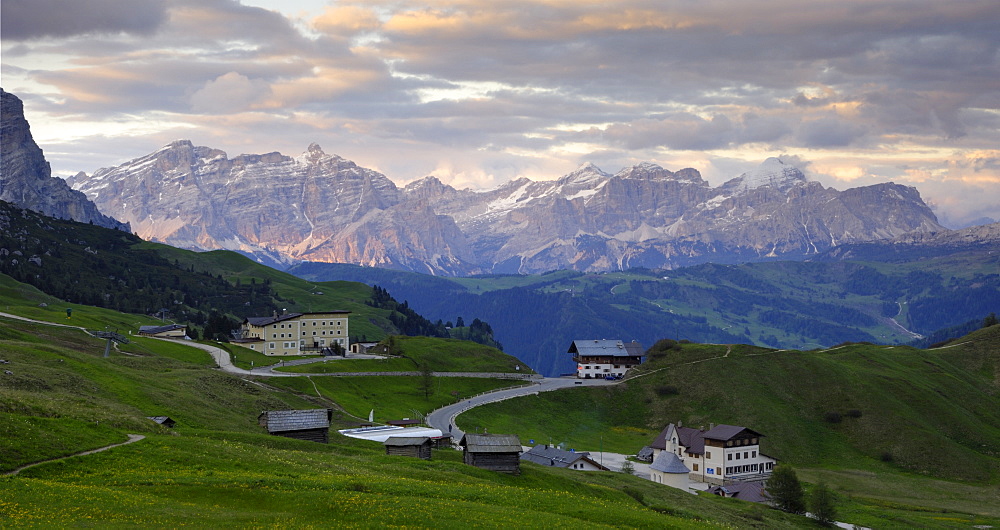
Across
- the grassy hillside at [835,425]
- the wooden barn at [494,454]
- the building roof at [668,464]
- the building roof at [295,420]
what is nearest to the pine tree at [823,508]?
the building roof at [668,464]

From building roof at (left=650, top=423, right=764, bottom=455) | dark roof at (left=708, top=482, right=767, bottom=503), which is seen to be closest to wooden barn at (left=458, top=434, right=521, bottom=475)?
dark roof at (left=708, top=482, right=767, bottom=503)

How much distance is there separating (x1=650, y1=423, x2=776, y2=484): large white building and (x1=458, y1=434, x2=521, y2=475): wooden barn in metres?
63.8

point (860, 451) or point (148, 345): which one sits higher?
point (148, 345)

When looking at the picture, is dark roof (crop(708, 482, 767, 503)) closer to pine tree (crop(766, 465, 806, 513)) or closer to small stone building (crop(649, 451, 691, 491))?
small stone building (crop(649, 451, 691, 491))

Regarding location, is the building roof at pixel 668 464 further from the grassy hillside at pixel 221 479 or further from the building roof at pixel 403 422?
the building roof at pixel 403 422

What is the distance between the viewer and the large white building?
14425 cm

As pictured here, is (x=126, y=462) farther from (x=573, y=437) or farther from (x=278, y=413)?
(x=573, y=437)

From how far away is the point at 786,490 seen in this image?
114312mm

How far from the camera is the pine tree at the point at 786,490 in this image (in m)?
113

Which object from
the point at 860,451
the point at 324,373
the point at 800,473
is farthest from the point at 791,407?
the point at 324,373

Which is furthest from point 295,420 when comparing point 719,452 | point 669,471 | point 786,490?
point 719,452

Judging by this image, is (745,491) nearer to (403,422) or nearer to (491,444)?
(403,422)

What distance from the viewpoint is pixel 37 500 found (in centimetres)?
4622

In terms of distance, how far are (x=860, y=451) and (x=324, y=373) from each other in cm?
10840
